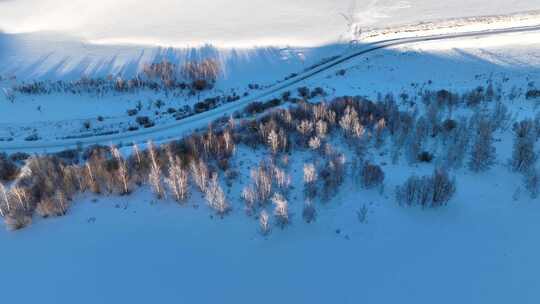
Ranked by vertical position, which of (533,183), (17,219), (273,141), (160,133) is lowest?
(17,219)

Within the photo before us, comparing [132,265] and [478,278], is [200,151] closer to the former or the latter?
[132,265]

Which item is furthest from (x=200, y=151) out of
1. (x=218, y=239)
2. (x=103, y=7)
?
(x=103, y=7)

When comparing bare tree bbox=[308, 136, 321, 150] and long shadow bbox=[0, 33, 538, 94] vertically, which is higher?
long shadow bbox=[0, 33, 538, 94]

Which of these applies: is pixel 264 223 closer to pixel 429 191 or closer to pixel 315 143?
pixel 315 143

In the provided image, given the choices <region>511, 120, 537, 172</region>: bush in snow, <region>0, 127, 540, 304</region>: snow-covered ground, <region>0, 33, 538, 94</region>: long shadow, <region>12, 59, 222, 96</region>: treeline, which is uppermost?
<region>0, 33, 538, 94</region>: long shadow

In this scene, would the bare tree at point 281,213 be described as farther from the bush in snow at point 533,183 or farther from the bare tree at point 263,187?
the bush in snow at point 533,183

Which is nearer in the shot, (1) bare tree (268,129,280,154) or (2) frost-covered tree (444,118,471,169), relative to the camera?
(2) frost-covered tree (444,118,471,169)

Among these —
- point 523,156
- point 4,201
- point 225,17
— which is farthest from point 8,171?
point 225,17

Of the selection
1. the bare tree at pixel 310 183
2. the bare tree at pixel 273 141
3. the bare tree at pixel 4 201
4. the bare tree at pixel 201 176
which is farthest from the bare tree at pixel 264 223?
the bare tree at pixel 4 201

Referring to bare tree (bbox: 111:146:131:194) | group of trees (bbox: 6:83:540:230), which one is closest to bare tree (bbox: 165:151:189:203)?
group of trees (bbox: 6:83:540:230)

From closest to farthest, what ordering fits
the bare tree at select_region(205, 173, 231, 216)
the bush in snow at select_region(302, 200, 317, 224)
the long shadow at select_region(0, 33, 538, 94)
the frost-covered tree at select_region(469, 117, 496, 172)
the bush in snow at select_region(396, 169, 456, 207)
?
the bush in snow at select_region(302, 200, 317, 224) → the bush in snow at select_region(396, 169, 456, 207) → the bare tree at select_region(205, 173, 231, 216) → the frost-covered tree at select_region(469, 117, 496, 172) → the long shadow at select_region(0, 33, 538, 94)

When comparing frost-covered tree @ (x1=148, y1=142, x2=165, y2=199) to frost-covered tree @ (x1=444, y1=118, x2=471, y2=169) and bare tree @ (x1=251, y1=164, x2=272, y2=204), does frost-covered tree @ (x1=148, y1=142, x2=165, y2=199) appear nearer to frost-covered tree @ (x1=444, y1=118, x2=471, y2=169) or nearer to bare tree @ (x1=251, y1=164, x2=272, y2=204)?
bare tree @ (x1=251, y1=164, x2=272, y2=204)

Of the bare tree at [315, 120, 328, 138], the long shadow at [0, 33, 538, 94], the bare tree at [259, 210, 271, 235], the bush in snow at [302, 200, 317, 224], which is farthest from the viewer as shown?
the long shadow at [0, 33, 538, 94]
